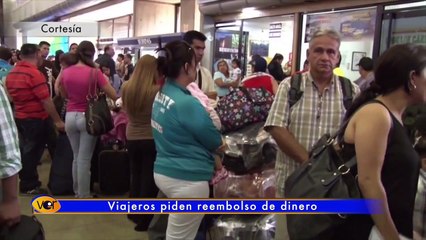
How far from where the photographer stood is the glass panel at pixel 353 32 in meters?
6.95

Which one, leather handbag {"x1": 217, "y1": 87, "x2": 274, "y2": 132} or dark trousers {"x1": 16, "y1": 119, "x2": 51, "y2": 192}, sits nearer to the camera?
leather handbag {"x1": 217, "y1": 87, "x2": 274, "y2": 132}

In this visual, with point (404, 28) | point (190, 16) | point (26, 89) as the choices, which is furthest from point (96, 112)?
point (190, 16)

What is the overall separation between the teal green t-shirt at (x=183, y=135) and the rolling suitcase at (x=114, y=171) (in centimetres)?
211

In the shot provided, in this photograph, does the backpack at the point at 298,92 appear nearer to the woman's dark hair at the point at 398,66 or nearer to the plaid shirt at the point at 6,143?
the woman's dark hair at the point at 398,66

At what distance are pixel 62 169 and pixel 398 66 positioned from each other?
3.73 m

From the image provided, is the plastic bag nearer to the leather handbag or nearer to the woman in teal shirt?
the leather handbag

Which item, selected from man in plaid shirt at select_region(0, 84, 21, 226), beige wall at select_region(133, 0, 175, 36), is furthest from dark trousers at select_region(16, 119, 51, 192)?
beige wall at select_region(133, 0, 175, 36)

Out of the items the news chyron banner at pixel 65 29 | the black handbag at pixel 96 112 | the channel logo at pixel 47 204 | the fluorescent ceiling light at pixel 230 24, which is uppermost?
the fluorescent ceiling light at pixel 230 24

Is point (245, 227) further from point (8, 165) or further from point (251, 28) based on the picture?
point (251, 28)

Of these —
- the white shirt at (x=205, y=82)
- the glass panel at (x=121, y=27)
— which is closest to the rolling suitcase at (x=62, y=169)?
the white shirt at (x=205, y=82)

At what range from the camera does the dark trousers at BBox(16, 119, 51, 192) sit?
421 centimetres

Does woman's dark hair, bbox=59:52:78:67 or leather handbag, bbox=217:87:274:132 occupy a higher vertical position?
woman's dark hair, bbox=59:52:78:67

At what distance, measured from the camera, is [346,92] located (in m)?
2.15

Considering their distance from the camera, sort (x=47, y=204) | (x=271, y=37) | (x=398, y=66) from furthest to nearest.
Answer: (x=271, y=37) → (x=47, y=204) → (x=398, y=66)
